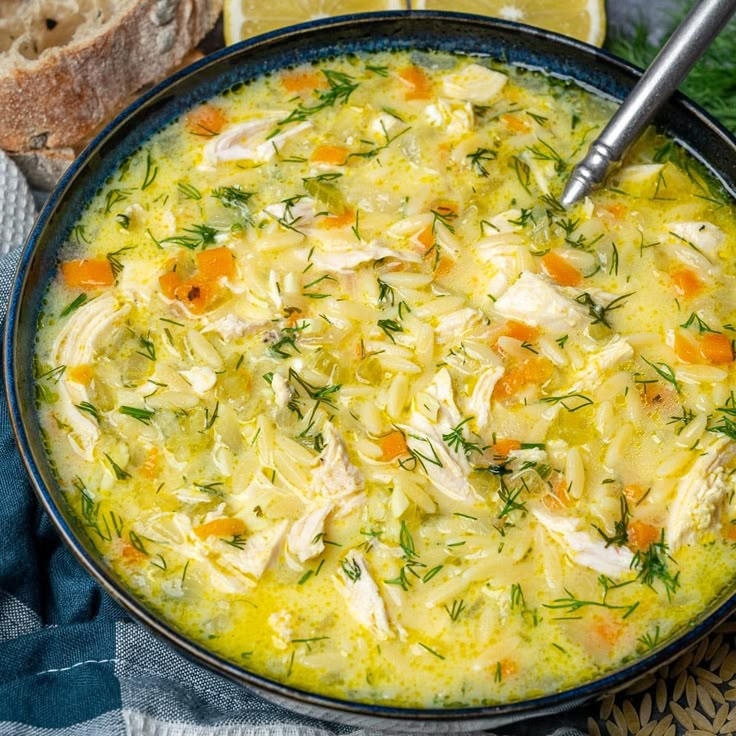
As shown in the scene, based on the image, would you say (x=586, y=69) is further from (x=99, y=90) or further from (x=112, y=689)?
(x=112, y=689)

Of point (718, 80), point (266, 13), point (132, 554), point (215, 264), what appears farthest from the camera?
point (718, 80)

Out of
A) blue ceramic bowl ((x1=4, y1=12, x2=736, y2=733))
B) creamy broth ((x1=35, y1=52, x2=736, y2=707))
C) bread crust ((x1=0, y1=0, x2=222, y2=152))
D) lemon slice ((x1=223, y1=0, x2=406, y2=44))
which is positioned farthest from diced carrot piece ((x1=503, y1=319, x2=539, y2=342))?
bread crust ((x1=0, y1=0, x2=222, y2=152))

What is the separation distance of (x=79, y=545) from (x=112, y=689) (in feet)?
2.02

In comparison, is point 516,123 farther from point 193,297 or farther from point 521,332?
point 193,297

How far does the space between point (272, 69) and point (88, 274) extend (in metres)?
1.08

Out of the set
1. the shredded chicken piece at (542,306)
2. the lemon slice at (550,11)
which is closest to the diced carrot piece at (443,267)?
the shredded chicken piece at (542,306)

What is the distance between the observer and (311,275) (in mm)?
3498

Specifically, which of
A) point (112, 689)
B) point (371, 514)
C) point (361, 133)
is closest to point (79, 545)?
point (112, 689)

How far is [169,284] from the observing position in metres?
3.45

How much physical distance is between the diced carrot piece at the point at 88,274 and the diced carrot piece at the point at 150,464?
650 mm

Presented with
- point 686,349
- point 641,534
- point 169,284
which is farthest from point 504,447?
point 169,284

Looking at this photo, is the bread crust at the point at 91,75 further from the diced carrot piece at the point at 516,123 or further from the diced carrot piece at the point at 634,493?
the diced carrot piece at the point at 634,493

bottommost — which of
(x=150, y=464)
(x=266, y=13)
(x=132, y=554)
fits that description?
(x=132, y=554)

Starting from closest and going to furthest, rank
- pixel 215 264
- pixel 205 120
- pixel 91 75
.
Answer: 1. pixel 215 264
2. pixel 205 120
3. pixel 91 75
